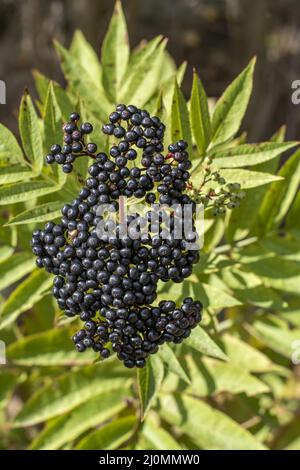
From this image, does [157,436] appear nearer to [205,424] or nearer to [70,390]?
[205,424]

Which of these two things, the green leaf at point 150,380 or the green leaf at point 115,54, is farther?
the green leaf at point 115,54

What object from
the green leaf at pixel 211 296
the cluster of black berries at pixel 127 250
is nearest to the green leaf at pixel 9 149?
the cluster of black berries at pixel 127 250

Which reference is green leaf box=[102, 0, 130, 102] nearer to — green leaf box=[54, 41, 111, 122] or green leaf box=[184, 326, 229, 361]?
green leaf box=[54, 41, 111, 122]

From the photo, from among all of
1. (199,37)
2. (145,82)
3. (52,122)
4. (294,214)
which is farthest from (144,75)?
(199,37)

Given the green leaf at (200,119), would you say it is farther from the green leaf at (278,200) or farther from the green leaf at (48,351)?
the green leaf at (48,351)
